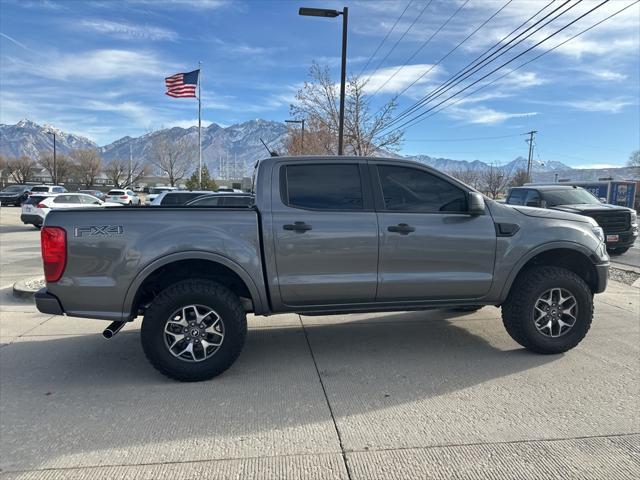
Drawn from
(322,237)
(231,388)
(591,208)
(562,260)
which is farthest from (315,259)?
(591,208)

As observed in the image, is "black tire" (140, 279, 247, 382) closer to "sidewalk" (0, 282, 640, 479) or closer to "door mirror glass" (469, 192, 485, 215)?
"sidewalk" (0, 282, 640, 479)

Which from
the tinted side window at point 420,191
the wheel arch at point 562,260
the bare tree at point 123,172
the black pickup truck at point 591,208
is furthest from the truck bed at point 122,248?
the bare tree at point 123,172

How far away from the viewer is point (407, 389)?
3.87 metres

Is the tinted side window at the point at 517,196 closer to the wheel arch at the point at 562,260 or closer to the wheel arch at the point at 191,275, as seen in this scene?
the wheel arch at the point at 562,260

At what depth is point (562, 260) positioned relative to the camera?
4902 millimetres

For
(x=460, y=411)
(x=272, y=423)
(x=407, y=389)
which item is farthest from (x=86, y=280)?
(x=460, y=411)

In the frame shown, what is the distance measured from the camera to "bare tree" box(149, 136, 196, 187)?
73000 millimetres

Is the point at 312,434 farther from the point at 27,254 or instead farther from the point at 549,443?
the point at 27,254

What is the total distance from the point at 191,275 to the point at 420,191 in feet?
7.58

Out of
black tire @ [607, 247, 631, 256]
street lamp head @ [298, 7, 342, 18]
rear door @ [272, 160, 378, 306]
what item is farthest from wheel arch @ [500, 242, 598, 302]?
street lamp head @ [298, 7, 342, 18]

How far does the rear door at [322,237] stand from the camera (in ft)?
13.4

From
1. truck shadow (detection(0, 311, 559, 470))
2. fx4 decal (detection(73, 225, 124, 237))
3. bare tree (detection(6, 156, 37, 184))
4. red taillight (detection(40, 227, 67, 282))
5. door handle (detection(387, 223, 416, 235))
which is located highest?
bare tree (detection(6, 156, 37, 184))

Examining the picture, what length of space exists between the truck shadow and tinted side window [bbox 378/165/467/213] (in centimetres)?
152

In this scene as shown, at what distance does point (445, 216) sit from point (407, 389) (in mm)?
1626
